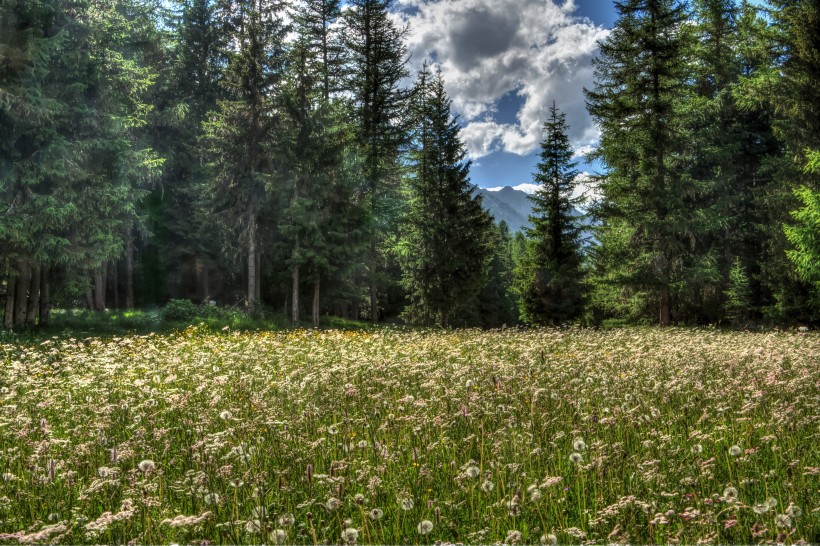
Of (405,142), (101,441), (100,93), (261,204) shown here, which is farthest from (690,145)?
(101,441)

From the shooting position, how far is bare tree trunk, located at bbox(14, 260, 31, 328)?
16508mm

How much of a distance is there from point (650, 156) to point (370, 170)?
1422cm

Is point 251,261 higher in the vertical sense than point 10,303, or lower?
higher

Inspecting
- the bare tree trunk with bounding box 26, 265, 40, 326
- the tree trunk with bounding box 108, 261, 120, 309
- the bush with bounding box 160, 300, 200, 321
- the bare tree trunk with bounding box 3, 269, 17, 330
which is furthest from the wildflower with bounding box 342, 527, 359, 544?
the tree trunk with bounding box 108, 261, 120, 309

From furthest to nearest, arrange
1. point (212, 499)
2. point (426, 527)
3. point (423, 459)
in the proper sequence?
point (423, 459) < point (212, 499) < point (426, 527)

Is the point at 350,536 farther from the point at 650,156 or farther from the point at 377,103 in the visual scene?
the point at 377,103

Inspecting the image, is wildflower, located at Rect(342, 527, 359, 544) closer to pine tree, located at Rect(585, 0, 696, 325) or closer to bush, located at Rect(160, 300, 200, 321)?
bush, located at Rect(160, 300, 200, 321)

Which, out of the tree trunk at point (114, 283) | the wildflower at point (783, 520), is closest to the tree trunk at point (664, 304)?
the wildflower at point (783, 520)

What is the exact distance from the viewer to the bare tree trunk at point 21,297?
16.5 meters

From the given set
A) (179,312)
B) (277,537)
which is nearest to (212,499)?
(277,537)

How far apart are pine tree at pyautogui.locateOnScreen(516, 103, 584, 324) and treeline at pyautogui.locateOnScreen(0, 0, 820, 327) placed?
0.11 meters

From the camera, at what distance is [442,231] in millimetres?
25922

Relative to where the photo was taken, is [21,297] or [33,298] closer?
[21,297]

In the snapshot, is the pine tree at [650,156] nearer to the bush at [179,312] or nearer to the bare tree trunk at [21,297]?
the bush at [179,312]
